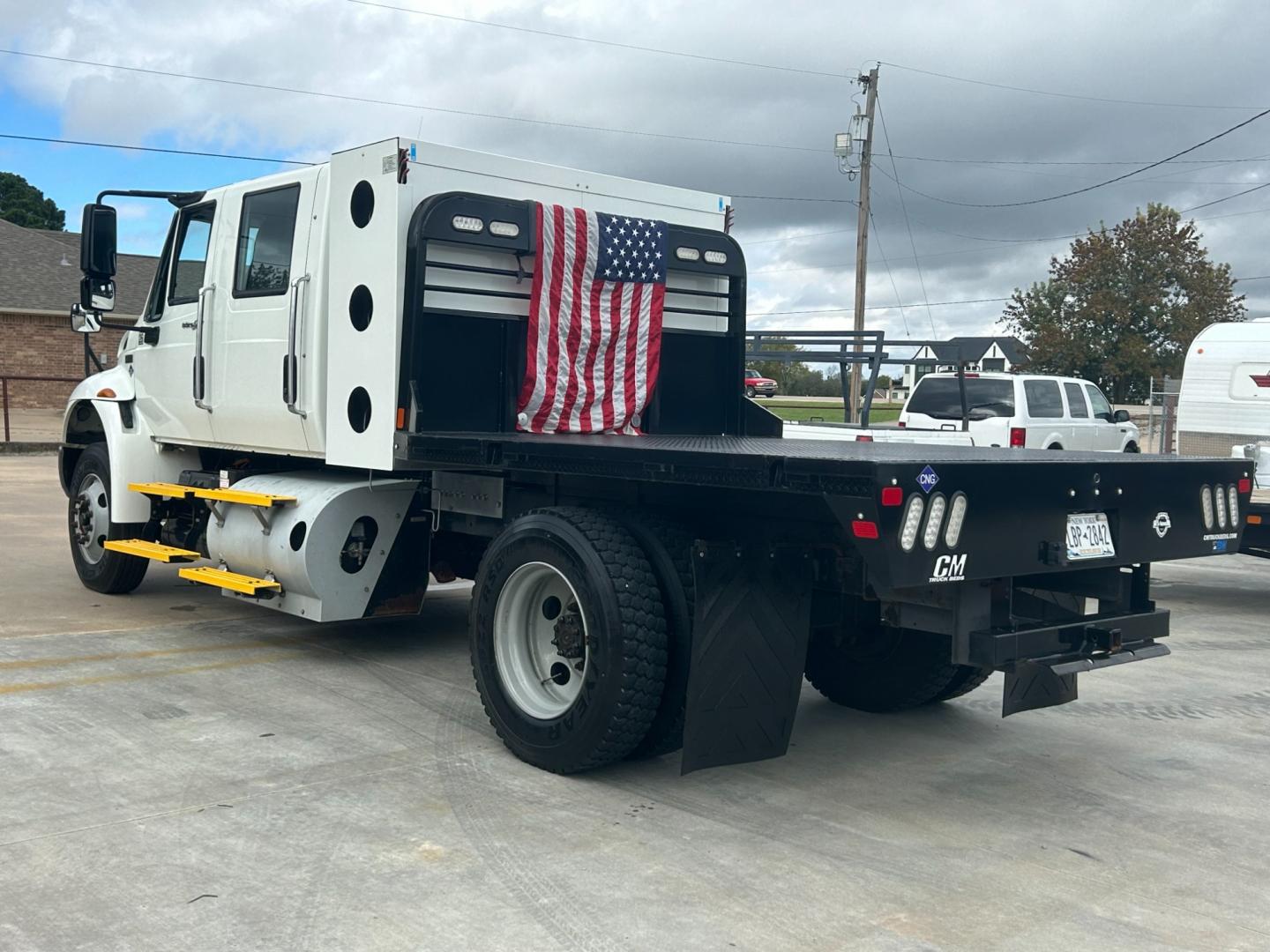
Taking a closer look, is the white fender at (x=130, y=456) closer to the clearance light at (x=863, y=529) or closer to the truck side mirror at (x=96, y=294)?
the truck side mirror at (x=96, y=294)

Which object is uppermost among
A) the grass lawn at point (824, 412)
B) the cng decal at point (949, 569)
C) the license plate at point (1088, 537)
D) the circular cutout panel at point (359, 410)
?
the grass lawn at point (824, 412)

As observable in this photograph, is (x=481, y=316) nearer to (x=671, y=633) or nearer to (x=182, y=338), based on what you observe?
(x=671, y=633)

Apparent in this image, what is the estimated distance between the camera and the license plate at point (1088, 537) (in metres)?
4.84

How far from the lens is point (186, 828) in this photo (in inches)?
179

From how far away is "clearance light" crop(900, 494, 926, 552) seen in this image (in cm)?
418

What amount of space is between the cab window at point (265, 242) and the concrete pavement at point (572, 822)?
7.41 feet

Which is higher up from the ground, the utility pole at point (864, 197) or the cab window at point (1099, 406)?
the utility pole at point (864, 197)

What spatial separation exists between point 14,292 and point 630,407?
1242 inches

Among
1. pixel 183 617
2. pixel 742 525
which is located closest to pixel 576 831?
pixel 742 525

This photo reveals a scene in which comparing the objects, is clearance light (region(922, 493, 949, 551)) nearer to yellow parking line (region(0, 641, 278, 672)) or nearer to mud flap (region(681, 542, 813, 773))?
mud flap (region(681, 542, 813, 773))

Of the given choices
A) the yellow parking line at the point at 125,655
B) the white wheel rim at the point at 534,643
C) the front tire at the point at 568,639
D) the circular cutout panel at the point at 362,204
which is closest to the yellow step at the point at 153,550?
the yellow parking line at the point at 125,655

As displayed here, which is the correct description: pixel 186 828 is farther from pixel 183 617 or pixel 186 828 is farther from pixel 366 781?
pixel 183 617

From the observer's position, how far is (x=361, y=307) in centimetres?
671

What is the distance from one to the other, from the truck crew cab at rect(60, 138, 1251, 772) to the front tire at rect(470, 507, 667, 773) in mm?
14
